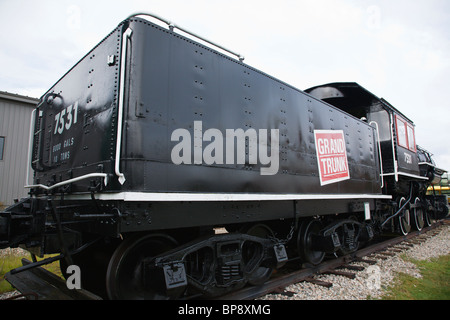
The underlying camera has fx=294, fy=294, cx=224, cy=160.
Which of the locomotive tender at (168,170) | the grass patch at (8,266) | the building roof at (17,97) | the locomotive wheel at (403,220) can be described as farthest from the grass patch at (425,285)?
the building roof at (17,97)

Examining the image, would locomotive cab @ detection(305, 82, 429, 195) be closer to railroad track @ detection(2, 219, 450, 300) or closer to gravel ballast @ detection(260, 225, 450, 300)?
gravel ballast @ detection(260, 225, 450, 300)

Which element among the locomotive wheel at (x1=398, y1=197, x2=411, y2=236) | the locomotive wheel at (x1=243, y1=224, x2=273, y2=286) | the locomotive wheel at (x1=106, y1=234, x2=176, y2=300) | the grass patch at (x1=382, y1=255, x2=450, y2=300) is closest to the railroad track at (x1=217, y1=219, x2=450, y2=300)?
the locomotive wheel at (x1=243, y1=224, x2=273, y2=286)

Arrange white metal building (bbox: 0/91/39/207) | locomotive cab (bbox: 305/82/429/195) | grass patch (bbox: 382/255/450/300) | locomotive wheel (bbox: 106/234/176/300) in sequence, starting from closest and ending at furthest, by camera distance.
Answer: locomotive wheel (bbox: 106/234/176/300), grass patch (bbox: 382/255/450/300), locomotive cab (bbox: 305/82/429/195), white metal building (bbox: 0/91/39/207)

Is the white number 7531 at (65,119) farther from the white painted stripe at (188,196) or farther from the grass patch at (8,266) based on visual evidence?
the grass patch at (8,266)

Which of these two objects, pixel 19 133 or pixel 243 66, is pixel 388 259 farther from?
pixel 19 133

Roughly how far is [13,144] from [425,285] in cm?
1224

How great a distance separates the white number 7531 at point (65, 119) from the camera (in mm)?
3672

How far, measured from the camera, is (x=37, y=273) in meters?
3.67

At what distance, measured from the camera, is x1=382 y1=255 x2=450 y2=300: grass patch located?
13.9ft

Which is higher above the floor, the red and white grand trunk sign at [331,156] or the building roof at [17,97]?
the building roof at [17,97]

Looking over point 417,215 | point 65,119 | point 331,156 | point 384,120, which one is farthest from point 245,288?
point 417,215

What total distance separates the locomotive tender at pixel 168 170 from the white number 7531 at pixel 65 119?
0.10 feet

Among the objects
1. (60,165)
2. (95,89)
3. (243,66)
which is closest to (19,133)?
(60,165)

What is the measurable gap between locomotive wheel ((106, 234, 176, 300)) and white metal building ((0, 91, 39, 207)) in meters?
9.17
